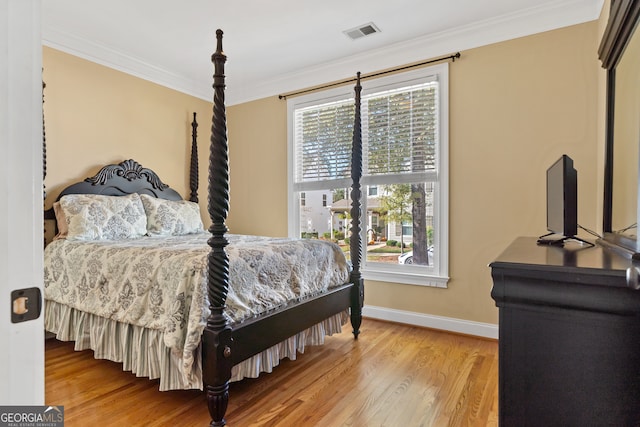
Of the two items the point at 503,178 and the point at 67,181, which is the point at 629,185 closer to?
the point at 503,178

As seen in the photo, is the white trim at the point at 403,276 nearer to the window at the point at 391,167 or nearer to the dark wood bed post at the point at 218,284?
the window at the point at 391,167

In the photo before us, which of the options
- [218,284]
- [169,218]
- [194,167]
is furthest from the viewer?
[194,167]

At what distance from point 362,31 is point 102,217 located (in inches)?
104

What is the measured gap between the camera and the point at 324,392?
7.01ft

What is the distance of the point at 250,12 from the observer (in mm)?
2789

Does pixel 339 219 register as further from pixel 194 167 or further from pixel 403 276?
pixel 194 167

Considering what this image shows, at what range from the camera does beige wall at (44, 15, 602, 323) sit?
2.67 metres

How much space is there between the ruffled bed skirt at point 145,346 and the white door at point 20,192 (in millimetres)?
1265

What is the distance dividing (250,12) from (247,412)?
2.72m

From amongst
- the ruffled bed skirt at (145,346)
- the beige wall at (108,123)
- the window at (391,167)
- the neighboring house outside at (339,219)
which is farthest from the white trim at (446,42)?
the ruffled bed skirt at (145,346)

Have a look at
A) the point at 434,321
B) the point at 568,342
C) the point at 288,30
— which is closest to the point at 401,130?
the point at 288,30

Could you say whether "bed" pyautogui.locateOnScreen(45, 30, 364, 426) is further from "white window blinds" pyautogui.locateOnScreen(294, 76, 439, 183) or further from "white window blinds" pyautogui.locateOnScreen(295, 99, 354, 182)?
"white window blinds" pyautogui.locateOnScreen(295, 99, 354, 182)

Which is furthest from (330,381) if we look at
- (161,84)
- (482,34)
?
(161,84)

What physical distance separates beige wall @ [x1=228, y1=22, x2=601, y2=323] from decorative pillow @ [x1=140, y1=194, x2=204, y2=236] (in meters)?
2.03
